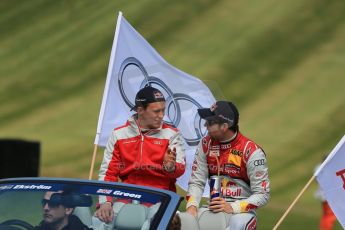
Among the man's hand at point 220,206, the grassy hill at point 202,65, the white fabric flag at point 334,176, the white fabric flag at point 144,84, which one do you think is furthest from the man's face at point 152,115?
the grassy hill at point 202,65

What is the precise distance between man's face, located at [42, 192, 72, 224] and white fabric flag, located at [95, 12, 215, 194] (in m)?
3.54

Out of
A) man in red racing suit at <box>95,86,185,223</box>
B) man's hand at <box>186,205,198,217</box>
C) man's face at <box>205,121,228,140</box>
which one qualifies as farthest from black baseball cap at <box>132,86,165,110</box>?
man's hand at <box>186,205,198,217</box>

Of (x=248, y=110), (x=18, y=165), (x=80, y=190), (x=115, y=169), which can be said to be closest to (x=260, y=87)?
(x=248, y=110)

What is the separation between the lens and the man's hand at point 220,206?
305 inches

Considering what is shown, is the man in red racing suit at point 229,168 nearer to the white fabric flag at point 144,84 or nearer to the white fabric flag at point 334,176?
the white fabric flag at point 334,176

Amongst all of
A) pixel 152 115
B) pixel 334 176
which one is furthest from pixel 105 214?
pixel 334 176

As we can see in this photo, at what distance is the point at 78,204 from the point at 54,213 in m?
0.17

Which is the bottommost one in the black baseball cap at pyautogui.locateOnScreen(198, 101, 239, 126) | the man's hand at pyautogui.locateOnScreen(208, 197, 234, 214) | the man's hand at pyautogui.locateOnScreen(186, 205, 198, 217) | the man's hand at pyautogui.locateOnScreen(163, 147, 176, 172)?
the man's hand at pyautogui.locateOnScreen(208, 197, 234, 214)

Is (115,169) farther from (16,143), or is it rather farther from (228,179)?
(16,143)

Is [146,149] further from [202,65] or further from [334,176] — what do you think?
[202,65]

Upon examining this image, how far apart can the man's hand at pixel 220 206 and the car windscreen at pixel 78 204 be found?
1.20 metres

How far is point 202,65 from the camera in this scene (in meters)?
25.6

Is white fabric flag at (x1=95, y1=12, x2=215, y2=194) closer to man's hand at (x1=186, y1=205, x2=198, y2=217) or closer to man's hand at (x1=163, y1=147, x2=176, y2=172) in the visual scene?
man's hand at (x1=163, y1=147, x2=176, y2=172)

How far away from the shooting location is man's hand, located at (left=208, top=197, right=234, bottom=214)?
7742mm
